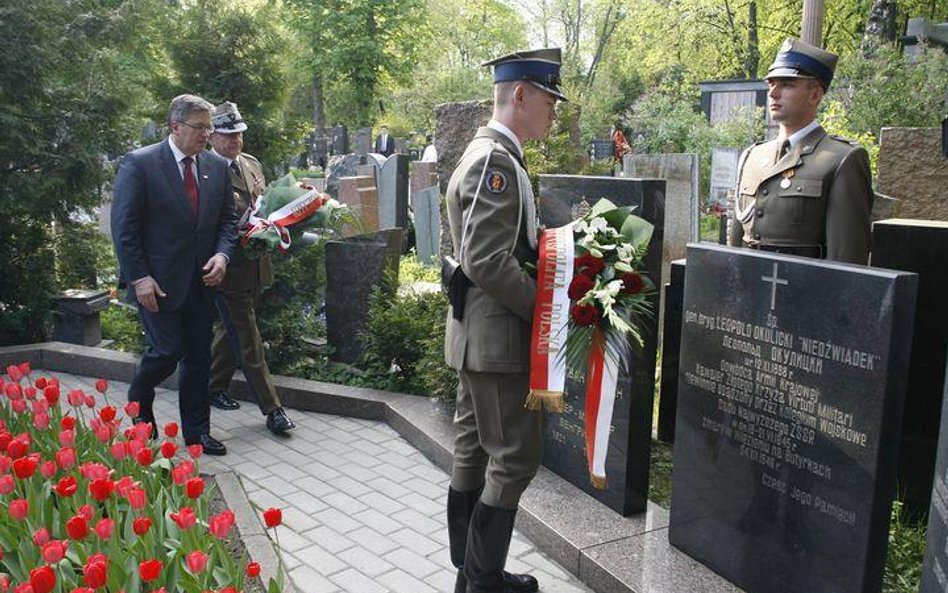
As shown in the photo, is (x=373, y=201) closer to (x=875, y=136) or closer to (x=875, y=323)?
(x=875, y=136)

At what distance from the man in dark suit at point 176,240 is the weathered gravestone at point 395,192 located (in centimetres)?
704

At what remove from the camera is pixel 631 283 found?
3.09m

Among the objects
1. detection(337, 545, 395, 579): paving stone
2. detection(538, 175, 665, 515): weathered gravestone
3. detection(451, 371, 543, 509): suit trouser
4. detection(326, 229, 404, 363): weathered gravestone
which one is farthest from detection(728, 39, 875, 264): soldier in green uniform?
detection(326, 229, 404, 363): weathered gravestone

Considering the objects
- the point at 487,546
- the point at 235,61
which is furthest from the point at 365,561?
the point at 235,61

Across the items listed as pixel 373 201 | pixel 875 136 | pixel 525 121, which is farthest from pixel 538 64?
pixel 373 201

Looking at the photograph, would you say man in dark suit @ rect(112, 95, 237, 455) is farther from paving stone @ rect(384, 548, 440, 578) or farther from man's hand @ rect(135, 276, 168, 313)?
paving stone @ rect(384, 548, 440, 578)

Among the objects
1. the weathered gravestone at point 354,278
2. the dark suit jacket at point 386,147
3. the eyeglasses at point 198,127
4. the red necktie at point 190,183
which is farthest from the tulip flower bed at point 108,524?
the dark suit jacket at point 386,147

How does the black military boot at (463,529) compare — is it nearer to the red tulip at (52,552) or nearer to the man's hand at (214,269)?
the red tulip at (52,552)

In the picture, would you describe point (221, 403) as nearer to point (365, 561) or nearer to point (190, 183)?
point (190, 183)

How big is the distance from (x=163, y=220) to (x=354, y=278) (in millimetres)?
2374

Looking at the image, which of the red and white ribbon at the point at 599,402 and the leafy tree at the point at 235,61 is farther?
the leafy tree at the point at 235,61

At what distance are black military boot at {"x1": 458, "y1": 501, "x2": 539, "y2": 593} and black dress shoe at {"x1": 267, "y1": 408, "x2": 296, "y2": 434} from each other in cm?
261

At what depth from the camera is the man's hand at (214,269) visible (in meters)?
4.93

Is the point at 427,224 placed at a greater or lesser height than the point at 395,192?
lesser
